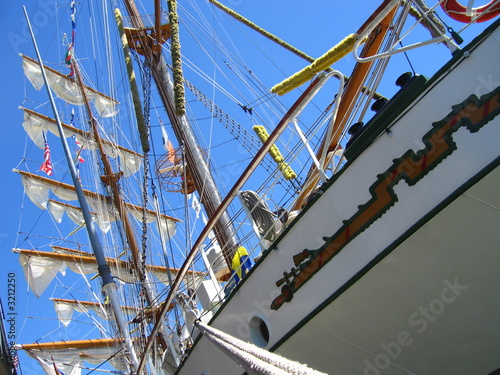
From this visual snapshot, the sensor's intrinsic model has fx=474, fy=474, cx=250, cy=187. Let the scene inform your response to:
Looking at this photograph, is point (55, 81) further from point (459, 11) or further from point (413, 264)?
point (413, 264)

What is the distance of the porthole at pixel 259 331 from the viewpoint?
5.86m

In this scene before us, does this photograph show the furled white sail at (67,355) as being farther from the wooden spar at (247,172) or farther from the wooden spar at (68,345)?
the wooden spar at (247,172)

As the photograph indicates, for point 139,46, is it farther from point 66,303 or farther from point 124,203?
point 66,303

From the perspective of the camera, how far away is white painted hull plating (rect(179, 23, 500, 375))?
151 inches

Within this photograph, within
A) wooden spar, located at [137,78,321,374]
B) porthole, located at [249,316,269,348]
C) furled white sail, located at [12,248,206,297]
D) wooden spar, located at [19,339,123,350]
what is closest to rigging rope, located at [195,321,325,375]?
porthole, located at [249,316,269,348]

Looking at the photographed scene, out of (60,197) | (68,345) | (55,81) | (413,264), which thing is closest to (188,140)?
(413,264)

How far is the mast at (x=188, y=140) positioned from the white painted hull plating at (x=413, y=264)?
126 inches

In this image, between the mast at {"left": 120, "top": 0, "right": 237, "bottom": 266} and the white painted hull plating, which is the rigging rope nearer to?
the white painted hull plating

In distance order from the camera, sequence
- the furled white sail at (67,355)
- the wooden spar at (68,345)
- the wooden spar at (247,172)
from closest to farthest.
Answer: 1. the wooden spar at (247,172)
2. the furled white sail at (67,355)
3. the wooden spar at (68,345)

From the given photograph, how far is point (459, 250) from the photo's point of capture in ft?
13.1

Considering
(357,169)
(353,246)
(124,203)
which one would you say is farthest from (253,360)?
(124,203)

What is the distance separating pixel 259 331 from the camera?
19.5 feet

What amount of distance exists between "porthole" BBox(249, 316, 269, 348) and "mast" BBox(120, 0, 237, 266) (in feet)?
7.26

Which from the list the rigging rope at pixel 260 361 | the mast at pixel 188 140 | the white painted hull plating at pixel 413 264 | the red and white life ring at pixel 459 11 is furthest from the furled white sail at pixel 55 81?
the rigging rope at pixel 260 361
